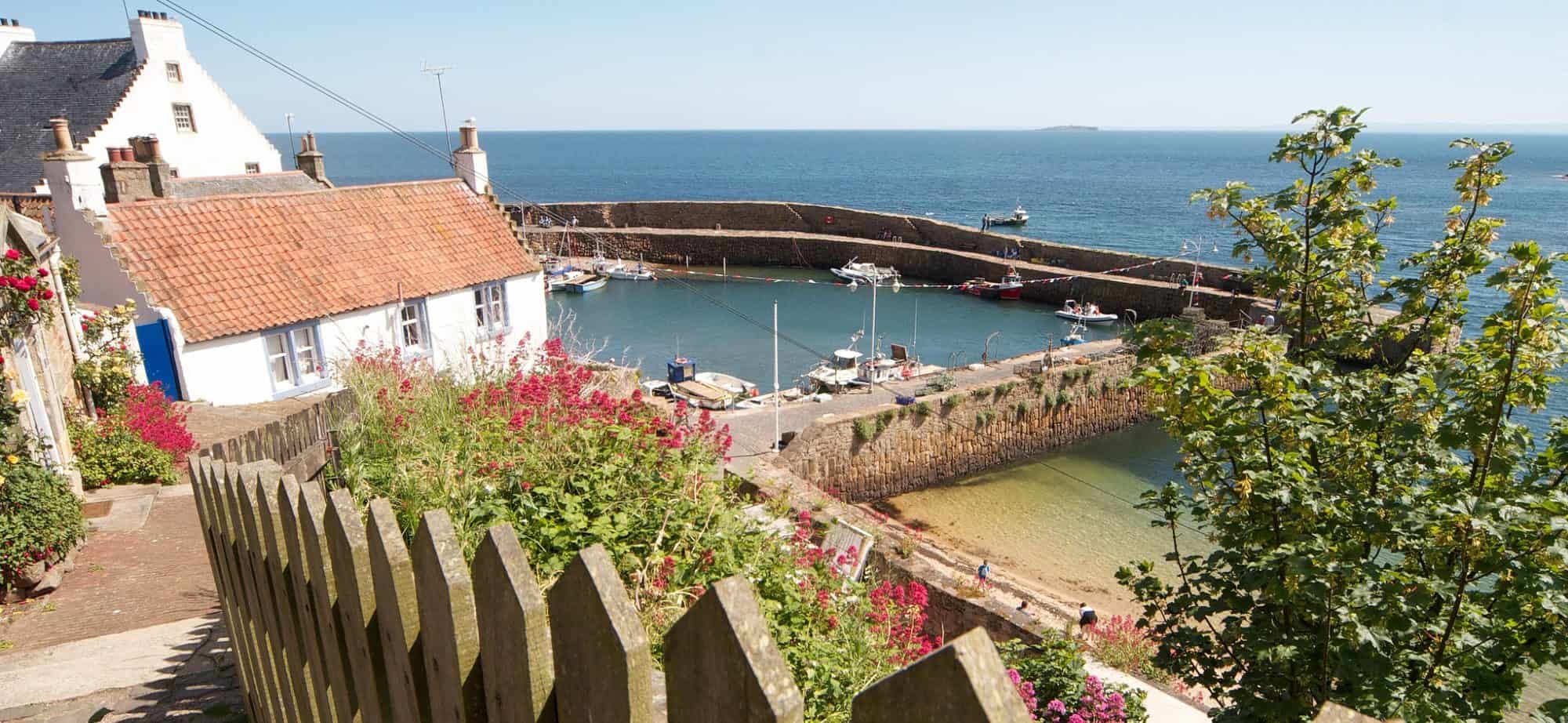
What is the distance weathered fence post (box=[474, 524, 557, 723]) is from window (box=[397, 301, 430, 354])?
15.2 meters

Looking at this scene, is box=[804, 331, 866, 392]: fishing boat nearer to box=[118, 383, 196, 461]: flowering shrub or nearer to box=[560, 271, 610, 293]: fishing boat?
box=[118, 383, 196, 461]: flowering shrub

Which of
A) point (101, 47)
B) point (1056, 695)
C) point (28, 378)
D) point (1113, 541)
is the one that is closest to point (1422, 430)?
point (1056, 695)

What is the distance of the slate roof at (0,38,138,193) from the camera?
76.2 feet

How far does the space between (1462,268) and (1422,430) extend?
1.23 m

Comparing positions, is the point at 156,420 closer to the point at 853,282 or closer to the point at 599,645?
the point at 599,645

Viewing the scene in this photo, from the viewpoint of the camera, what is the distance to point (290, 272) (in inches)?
566

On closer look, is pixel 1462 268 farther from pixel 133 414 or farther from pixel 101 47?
pixel 101 47

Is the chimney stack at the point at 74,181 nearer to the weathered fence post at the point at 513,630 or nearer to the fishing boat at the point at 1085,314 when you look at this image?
the weathered fence post at the point at 513,630

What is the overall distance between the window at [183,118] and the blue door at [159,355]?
17.5 metres

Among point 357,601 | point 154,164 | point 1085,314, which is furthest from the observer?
point 1085,314

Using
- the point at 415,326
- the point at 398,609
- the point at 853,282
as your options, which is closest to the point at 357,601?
the point at 398,609

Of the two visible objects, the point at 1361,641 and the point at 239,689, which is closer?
the point at 1361,641

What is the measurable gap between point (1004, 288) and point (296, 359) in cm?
3465

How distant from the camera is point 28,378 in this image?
828 centimetres
